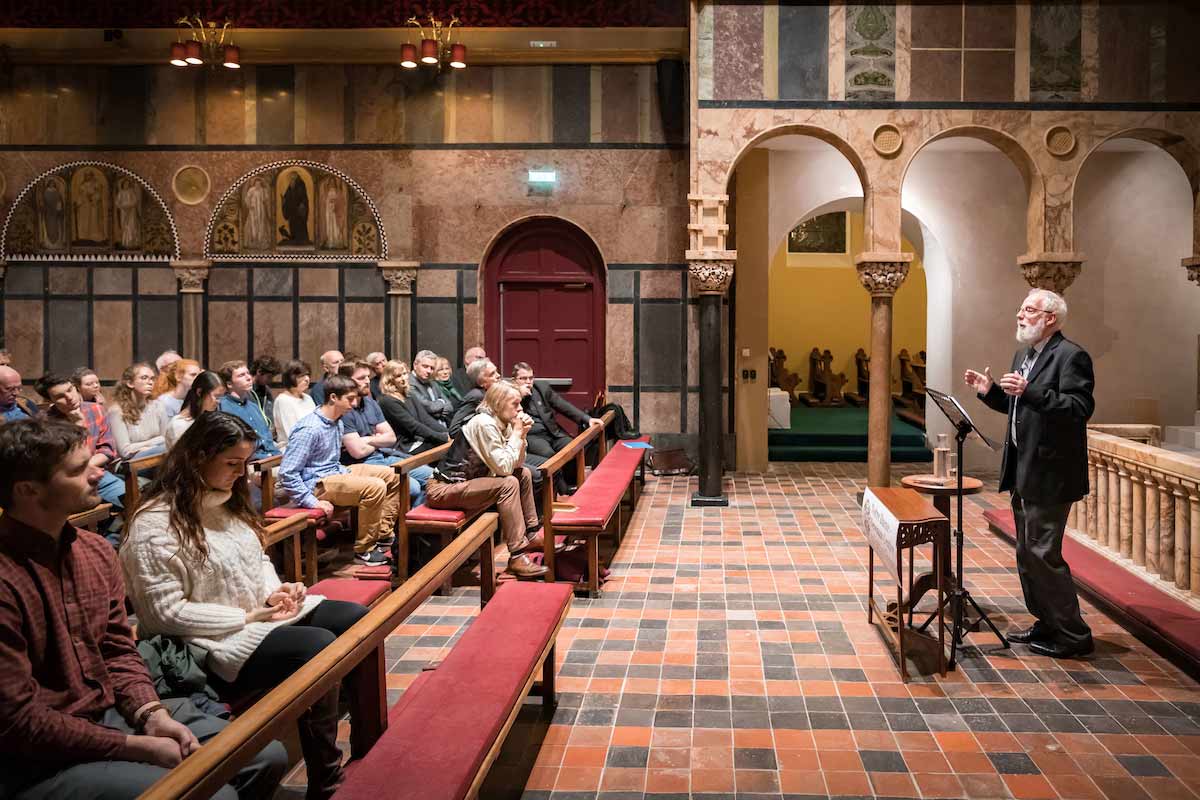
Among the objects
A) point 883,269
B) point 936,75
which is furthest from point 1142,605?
point 936,75

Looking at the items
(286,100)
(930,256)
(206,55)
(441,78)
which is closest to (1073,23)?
(930,256)

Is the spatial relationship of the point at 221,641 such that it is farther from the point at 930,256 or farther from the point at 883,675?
the point at 930,256

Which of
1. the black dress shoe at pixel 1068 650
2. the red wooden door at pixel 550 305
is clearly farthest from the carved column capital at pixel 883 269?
the black dress shoe at pixel 1068 650

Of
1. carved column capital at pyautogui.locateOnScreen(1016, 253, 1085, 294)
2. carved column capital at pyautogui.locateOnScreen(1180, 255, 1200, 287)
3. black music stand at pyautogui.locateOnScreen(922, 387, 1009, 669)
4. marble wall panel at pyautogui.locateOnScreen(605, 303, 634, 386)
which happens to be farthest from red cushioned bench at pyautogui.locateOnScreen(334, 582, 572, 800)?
carved column capital at pyautogui.locateOnScreen(1180, 255, 1200, 287)

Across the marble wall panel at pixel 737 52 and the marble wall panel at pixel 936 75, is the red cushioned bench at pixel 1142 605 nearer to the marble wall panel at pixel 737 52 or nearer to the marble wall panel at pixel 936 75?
the marble wall panel at pixel 936 75

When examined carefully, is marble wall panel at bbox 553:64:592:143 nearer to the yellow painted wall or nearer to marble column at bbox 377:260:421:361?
marble column at bbox 377:260:421:361

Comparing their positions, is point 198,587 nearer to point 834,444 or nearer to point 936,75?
point 936,75

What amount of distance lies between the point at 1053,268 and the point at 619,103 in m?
5.24

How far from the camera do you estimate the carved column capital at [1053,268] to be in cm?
930

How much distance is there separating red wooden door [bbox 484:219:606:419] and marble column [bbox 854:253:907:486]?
3564 mm

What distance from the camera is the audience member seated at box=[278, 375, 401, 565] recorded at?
6181 millimetres

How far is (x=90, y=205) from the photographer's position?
37.8ft

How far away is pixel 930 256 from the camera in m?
12.5

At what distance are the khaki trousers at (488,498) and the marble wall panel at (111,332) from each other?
7020 mm
